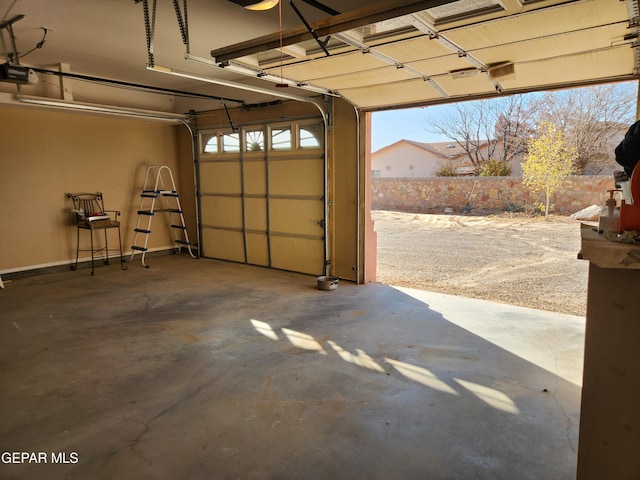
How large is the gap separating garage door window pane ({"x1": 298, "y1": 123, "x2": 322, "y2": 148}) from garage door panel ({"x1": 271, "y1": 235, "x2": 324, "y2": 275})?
1.40 m

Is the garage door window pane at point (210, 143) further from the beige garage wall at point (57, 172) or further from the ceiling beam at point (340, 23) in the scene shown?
the ceiling beam at point (340, 23)

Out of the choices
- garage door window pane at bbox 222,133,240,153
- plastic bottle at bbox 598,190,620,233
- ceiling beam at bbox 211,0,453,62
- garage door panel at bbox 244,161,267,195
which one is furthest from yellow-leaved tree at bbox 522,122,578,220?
plastic bottle at bbox 598,190,620,233

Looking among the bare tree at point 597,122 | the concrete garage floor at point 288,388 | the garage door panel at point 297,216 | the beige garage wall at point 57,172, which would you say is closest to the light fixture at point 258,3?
the concrete garage floor at point 288,388

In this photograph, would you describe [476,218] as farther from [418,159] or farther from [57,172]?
[57,172]

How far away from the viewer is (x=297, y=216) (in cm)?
626

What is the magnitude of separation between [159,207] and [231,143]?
1954mm

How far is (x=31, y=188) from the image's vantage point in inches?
242

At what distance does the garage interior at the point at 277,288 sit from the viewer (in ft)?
7.30

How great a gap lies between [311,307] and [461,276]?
300 centimetres

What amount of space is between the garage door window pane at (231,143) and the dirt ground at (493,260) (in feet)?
10.5

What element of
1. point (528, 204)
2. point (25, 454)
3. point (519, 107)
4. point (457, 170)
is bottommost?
point (25, 454)

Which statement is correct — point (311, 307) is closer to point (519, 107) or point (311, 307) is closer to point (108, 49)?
point (108, 49)

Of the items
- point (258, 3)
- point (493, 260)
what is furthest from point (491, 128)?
point (258, 3)

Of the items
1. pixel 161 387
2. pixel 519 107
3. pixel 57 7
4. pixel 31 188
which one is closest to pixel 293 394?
pixel 161 387
